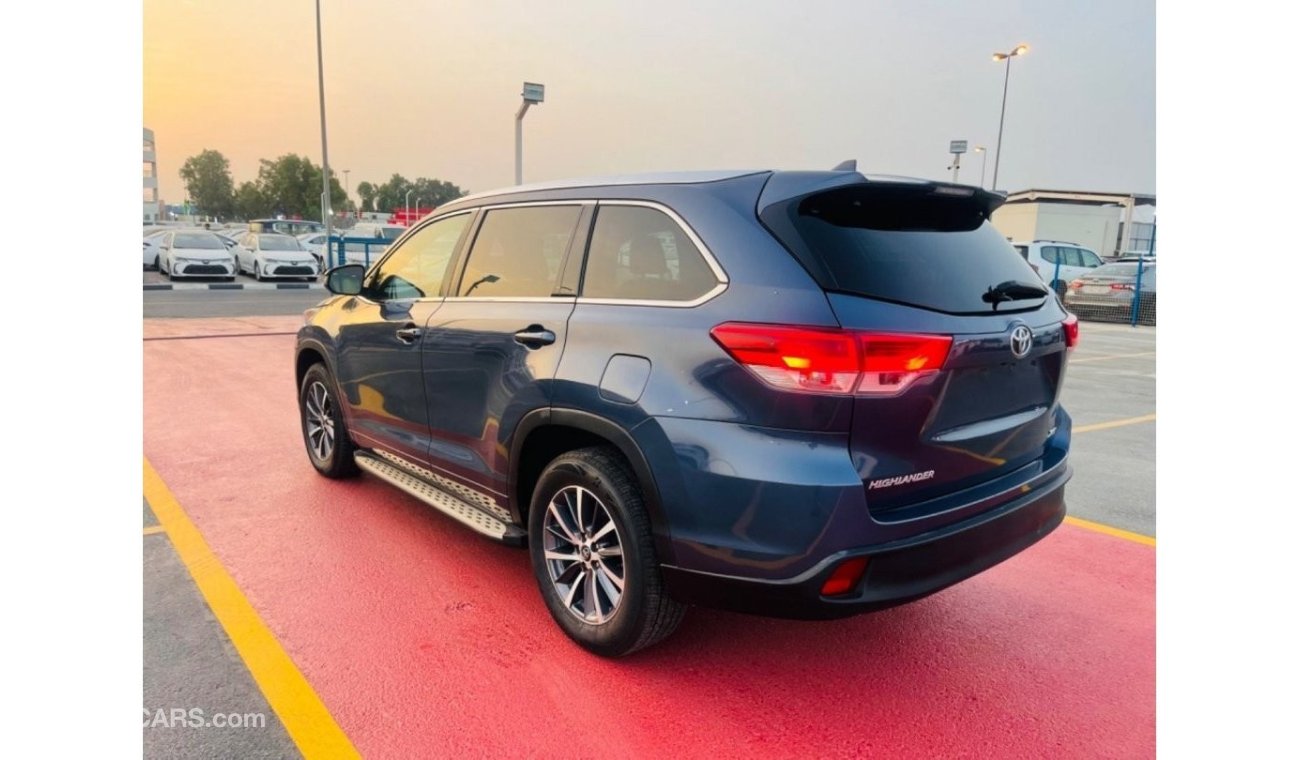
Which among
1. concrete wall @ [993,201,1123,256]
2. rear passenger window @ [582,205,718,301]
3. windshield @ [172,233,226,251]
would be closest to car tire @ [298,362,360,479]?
rear passenger window @ [582,205,718,301]

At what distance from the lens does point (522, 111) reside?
18641mm

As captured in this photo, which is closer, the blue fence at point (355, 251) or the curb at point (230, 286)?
the curb at point (230, 286)

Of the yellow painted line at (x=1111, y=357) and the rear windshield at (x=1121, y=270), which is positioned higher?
the rear windshield at (x=1121, y=270)

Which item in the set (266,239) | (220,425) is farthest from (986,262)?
(266,239)

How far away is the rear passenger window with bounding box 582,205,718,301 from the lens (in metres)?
2.71

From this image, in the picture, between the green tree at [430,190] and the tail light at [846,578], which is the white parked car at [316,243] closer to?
the tail light at [846,578]

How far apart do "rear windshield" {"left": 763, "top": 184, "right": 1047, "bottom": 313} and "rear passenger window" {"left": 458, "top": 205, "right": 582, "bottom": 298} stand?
3.47ft

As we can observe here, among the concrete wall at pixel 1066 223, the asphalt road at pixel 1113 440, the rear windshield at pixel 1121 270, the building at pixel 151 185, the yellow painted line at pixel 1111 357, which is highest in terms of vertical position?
the building at pixel 151 185

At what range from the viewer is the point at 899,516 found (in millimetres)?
2457

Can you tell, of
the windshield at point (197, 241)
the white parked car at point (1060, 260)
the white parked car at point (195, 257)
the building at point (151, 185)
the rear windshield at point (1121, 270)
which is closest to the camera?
the rear windshield at point (1121, 270)

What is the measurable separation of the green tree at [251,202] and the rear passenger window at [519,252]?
256ft

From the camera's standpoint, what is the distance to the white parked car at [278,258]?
23.8 m

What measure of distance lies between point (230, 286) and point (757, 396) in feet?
72.9

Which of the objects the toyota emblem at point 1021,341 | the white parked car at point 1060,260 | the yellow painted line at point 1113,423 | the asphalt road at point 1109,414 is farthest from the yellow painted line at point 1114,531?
the white parked car at point 1060,260
